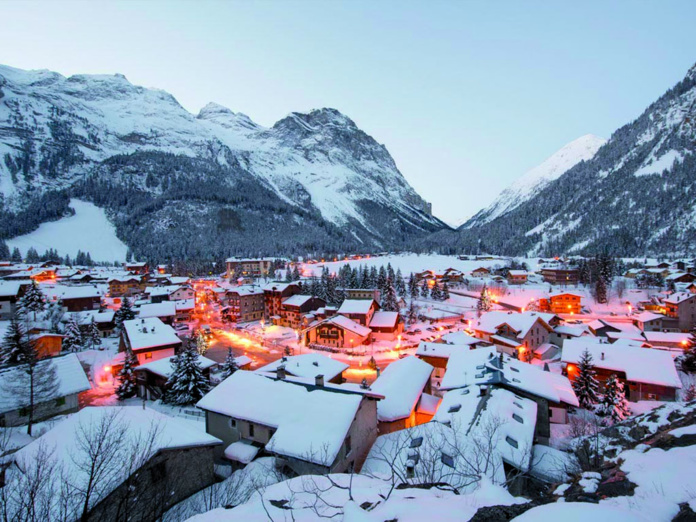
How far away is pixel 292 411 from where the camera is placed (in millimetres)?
16094

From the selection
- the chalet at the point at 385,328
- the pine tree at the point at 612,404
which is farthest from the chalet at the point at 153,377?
the pine tree at the point at 612,404

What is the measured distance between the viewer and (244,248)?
6668 inches

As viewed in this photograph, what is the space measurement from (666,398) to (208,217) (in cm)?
19357

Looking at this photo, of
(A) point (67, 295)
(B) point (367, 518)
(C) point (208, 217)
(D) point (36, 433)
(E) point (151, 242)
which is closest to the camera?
(B) point (367, 518)

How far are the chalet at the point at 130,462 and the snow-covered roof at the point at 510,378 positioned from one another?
1665 cm

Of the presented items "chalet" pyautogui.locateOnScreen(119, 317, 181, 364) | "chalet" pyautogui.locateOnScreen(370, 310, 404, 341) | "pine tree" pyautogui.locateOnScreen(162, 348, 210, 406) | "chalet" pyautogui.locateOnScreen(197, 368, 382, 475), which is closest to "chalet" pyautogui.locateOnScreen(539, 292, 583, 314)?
"chalet" pyautogui.locateOnScreen(370, 310, 404, 341)

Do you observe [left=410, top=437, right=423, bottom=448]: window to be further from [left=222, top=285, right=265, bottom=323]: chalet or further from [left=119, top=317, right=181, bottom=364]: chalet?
[left=222, top=285, right=265, bottom=323]: chalet

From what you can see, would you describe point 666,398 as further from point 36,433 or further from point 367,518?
point 36,433

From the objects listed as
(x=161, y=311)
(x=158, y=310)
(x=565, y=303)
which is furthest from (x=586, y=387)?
(x=158, y=310)

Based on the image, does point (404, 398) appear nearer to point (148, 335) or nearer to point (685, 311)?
point (148, 335)

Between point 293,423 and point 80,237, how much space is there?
19061cm

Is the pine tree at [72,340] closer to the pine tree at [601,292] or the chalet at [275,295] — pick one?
the chalet at [275,295]

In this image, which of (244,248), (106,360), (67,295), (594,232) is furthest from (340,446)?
(594,232)

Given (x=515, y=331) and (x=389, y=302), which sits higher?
(x=515, y=331)
